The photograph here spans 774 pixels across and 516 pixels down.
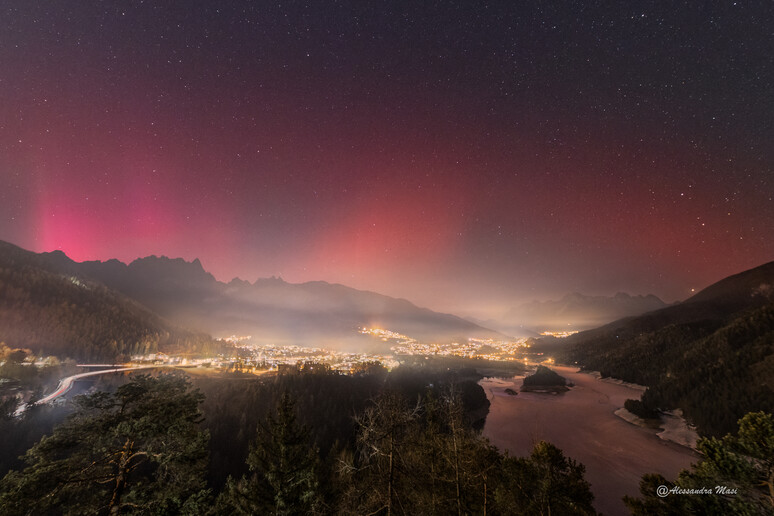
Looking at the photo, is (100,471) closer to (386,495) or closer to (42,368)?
(386,495)

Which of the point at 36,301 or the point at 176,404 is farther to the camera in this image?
the point at 36,301

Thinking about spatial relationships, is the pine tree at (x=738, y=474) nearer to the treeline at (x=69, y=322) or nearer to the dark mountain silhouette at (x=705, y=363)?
the dark mountain silhouette at (x=705, y=363)

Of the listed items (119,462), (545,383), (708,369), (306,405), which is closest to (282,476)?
(119,462)

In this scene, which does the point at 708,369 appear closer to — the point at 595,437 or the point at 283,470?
the point at 595,437

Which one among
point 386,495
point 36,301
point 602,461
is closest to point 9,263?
point 36,301

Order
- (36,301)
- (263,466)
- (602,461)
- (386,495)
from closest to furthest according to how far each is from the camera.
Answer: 1. (386,495)
2. (263,466)
3. (602,461)
4. (36,301)
